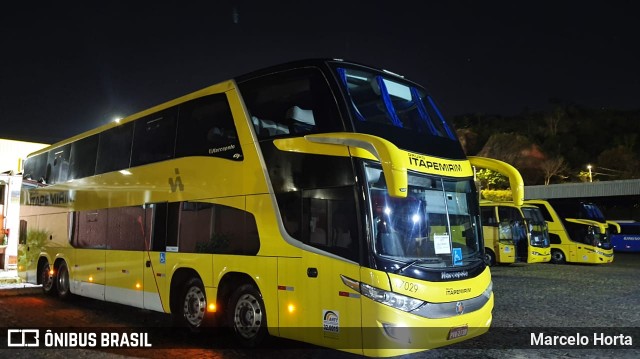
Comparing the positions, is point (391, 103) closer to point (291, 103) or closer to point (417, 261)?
point (291, 103)

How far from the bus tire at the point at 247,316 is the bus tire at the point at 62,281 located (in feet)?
21.1

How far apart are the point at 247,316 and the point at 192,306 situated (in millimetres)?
1486

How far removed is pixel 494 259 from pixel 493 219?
151cm

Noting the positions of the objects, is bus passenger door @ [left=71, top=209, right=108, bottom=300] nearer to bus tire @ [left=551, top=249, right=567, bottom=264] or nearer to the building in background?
the building in background

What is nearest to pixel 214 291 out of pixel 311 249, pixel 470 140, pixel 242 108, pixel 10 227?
pixel 311 249

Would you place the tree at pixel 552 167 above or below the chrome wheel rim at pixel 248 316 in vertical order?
above

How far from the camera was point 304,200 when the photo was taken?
6.39 m

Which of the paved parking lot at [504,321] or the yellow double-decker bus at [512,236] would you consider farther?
the yellow double-decker bus at [512,236]

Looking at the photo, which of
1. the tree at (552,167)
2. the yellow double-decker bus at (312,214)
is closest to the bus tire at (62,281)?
the yellow double-decker bus at (312,214)

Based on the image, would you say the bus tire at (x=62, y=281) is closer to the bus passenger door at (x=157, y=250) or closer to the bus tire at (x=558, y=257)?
the bus passenger door at (x=157, y=250)

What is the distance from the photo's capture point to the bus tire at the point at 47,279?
12591 mm

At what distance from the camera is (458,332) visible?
610cm

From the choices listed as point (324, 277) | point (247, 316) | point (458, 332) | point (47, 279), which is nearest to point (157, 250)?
point (247, 316)

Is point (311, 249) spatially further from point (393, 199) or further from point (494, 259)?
point (494, 259)
